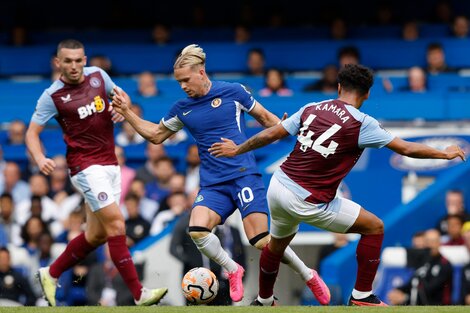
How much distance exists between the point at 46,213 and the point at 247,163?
581 centimetres

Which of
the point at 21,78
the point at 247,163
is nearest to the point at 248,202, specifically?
the point at 247,163

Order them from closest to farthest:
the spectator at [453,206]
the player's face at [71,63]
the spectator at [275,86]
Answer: the player's face at [71,63] < the spectator at [453,206] < the spectator at [275,86]

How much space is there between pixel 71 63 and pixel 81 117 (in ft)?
1.64

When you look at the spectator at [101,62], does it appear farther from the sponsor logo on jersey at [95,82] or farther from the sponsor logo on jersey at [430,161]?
the sponsor logo on jersey at [95,82]

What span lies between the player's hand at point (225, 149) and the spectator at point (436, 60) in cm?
842

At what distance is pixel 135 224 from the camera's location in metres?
15.0

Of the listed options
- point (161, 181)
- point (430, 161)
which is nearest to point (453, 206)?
point (430, 161)

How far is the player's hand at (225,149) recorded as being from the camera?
9.45 meters

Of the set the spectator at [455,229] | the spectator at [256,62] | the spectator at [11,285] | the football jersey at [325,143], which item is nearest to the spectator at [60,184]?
the spectator at [11,285]

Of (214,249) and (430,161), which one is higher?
(214,249)

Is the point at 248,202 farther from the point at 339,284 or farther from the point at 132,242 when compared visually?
the point at 132,242

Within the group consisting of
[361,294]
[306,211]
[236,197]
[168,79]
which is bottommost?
[168,79]

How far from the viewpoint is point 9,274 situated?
14.1m

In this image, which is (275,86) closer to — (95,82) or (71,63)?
(95,82)
